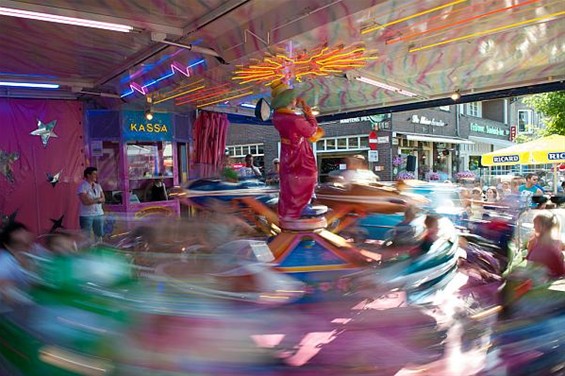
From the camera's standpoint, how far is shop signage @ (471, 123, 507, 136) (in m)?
22.5

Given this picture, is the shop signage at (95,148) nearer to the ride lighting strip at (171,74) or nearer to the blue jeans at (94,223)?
the ride lighting strip at (171,74)

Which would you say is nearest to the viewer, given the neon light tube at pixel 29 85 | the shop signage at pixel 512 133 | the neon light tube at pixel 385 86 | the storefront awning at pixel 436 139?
the neon light tube at pixel 385 86

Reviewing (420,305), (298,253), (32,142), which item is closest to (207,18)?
(298,253)

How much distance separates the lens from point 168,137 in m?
7.82

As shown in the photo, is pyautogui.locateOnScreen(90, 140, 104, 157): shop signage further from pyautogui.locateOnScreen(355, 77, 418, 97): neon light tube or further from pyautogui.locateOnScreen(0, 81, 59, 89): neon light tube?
pyautogui.locateOnScreen(355, 77, 418, 97): neon light tube

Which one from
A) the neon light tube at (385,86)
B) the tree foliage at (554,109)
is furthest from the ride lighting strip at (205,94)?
the tree foliage at (554,109)

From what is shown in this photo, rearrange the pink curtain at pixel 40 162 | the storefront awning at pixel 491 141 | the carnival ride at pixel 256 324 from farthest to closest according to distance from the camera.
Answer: the storefront awning at pixel 491 141 → the pink curtain at pixel 40 162 → the carnival ride at pixel 256 324

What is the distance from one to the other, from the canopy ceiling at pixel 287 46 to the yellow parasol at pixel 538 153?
8.28ft

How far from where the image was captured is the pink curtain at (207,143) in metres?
8.19

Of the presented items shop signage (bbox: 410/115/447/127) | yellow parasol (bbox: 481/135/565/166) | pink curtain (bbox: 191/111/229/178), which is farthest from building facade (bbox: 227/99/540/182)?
pink curtain (bbox: 191/111/229/178)

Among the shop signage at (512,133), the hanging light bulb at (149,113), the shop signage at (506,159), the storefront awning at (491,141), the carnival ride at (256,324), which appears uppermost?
the shop signage at (512,133)

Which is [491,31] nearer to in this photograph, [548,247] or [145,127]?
[548,247]

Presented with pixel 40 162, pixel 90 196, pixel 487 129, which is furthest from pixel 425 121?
pixel 90 196

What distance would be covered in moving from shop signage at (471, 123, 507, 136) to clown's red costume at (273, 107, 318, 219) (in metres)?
21.2
